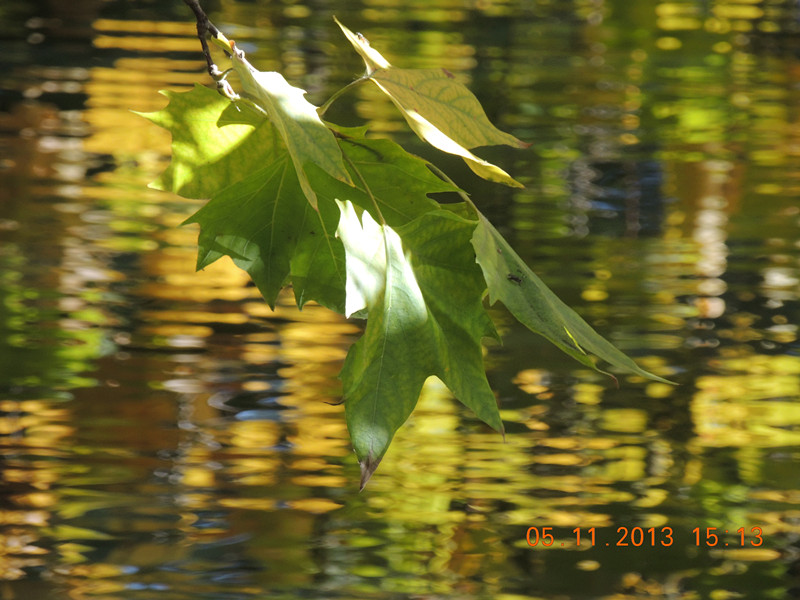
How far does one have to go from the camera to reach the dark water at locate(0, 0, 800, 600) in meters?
0.48

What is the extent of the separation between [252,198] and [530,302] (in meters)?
0.07

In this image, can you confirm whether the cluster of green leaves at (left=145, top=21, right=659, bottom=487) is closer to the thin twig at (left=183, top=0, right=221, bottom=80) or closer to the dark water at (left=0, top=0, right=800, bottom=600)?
the thin twig at (left=183, top=0, right=221, bottom=80)

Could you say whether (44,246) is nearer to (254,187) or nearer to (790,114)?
(254,187)

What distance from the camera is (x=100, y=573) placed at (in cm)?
45

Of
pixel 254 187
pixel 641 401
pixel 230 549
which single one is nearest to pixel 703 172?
pixel 641 401

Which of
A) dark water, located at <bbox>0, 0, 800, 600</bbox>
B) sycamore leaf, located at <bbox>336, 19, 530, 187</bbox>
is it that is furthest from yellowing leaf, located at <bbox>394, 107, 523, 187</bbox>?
dark water, located at <bbox>0, 0, 800, 600</bbox>

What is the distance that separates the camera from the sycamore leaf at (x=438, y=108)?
17cm

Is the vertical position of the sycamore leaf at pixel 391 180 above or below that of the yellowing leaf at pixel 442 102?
below

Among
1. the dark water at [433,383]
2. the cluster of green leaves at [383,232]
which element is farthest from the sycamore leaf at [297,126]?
the dark water at [433,383]

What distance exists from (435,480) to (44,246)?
48cm

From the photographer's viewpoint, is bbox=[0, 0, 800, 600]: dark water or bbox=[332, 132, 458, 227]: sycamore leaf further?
bbox=[0, 0, 800, 600]: dark water
